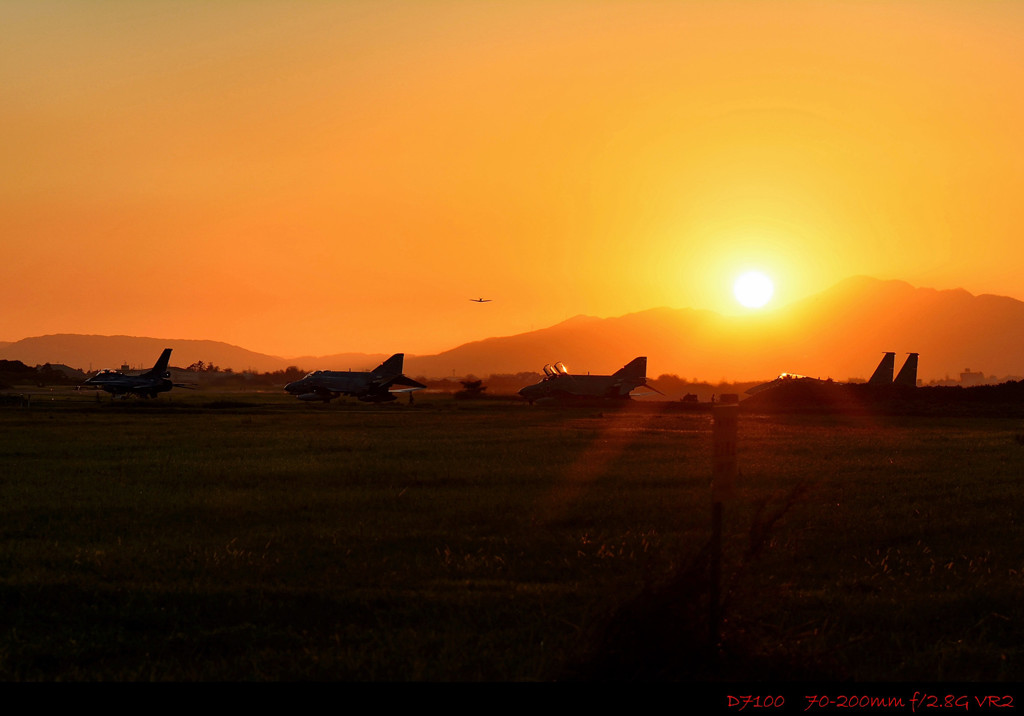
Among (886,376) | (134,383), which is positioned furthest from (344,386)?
(886,376)

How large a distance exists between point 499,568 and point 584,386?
204 ft

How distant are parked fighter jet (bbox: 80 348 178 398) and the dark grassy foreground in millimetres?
53413

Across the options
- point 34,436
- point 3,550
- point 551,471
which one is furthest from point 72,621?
point 34,436

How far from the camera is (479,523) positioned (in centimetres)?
1496

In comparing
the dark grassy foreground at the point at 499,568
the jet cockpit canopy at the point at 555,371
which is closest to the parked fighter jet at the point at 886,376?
the jet cockpit canopy at the point at 555,371

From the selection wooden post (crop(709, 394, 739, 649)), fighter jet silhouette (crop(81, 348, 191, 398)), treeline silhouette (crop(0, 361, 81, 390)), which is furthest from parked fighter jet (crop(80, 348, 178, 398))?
wooden post (crop(709, 394, 739, 649))

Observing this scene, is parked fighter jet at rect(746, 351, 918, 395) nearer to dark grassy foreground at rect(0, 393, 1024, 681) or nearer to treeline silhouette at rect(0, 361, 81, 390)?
dark grassy foreground at rect(0, 393, 1024, 681)

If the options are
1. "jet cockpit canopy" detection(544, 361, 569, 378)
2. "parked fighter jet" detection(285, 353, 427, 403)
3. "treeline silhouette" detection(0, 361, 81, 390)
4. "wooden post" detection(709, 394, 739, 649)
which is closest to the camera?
"wooden post" detection(709, 394, 739, 649)

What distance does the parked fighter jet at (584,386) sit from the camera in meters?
71.4

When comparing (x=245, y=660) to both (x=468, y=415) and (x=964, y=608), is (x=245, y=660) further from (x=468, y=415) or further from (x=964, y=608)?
(x=468, y=415)

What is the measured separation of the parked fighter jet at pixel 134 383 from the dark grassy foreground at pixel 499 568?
53413 mm

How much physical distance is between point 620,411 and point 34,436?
33.4 meters

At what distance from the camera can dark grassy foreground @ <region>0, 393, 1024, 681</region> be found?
313 inches

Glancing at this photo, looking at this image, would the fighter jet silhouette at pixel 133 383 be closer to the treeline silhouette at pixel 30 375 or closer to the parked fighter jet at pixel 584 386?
the parked fighter jet at pixel 584 386
